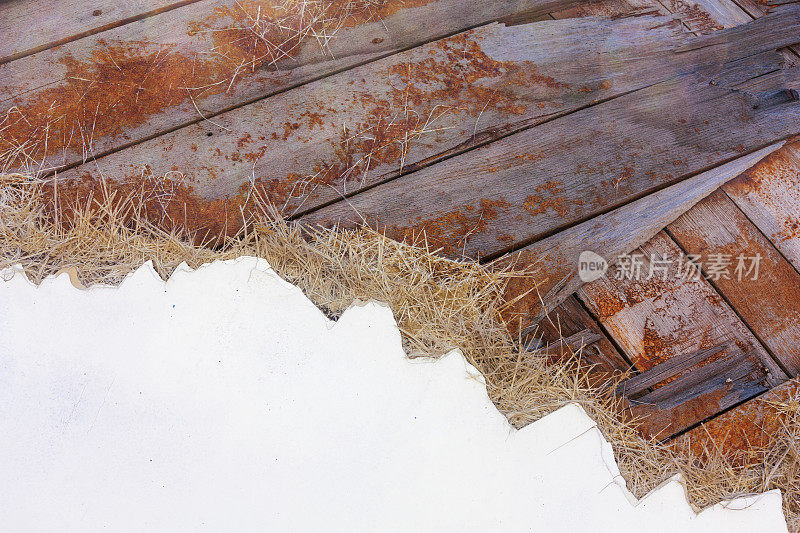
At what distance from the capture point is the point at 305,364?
127 centimetres

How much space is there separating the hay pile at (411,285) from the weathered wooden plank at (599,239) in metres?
0.09

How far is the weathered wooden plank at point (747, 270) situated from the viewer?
1.46 m

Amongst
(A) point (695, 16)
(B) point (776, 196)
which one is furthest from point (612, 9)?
(B) point (776, 196)

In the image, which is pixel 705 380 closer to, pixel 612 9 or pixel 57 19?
pixel 612 9

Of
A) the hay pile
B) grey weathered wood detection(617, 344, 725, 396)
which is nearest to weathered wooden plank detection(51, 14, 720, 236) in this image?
the hay pile

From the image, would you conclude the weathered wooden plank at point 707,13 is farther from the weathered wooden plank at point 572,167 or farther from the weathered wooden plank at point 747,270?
the weathered wooden plank at point 747,270

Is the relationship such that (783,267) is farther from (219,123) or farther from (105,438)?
(105,438)

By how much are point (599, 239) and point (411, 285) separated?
510 millimetres

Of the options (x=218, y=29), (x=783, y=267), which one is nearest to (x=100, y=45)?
(x=218, y=29)

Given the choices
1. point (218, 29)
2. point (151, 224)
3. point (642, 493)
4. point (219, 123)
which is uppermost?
point (218, 29)

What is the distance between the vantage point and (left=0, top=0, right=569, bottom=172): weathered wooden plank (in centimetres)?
149

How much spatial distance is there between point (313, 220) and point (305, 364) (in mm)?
394
